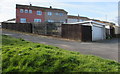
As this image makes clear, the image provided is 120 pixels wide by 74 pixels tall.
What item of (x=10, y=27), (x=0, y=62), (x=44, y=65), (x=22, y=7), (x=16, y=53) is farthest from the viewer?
(x=22, y=7)

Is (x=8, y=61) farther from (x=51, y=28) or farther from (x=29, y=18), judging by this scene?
(x=29, y=18)

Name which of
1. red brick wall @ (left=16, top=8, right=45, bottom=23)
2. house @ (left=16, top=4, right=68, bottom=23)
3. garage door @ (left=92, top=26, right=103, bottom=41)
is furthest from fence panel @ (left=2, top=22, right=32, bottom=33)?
garage door @ (left=92, top=26, right=103, bottom=41)

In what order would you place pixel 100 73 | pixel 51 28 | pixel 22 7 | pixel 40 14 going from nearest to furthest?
pixel 100 73 → pixel 51 28 → pixel 22 7 → pixel 40 14

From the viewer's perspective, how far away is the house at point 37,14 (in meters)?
32.0

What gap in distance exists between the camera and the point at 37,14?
1364 inches

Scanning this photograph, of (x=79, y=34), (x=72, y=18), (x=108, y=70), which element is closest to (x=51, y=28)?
(x=79, y=34)

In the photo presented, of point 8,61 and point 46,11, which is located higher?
point 46,11

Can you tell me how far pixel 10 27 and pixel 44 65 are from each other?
22334 mm

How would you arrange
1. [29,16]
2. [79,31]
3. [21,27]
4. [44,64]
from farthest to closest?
[29,16] → [21,27] → [79,31] → [44,64]

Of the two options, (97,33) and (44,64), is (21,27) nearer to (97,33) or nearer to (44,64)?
(97,33)

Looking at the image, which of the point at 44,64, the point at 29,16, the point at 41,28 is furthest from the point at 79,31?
the point at 29,16

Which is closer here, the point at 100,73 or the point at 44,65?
the point at 100,73

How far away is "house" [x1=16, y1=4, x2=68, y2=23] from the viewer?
32.0 m

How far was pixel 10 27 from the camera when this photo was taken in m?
24.3
